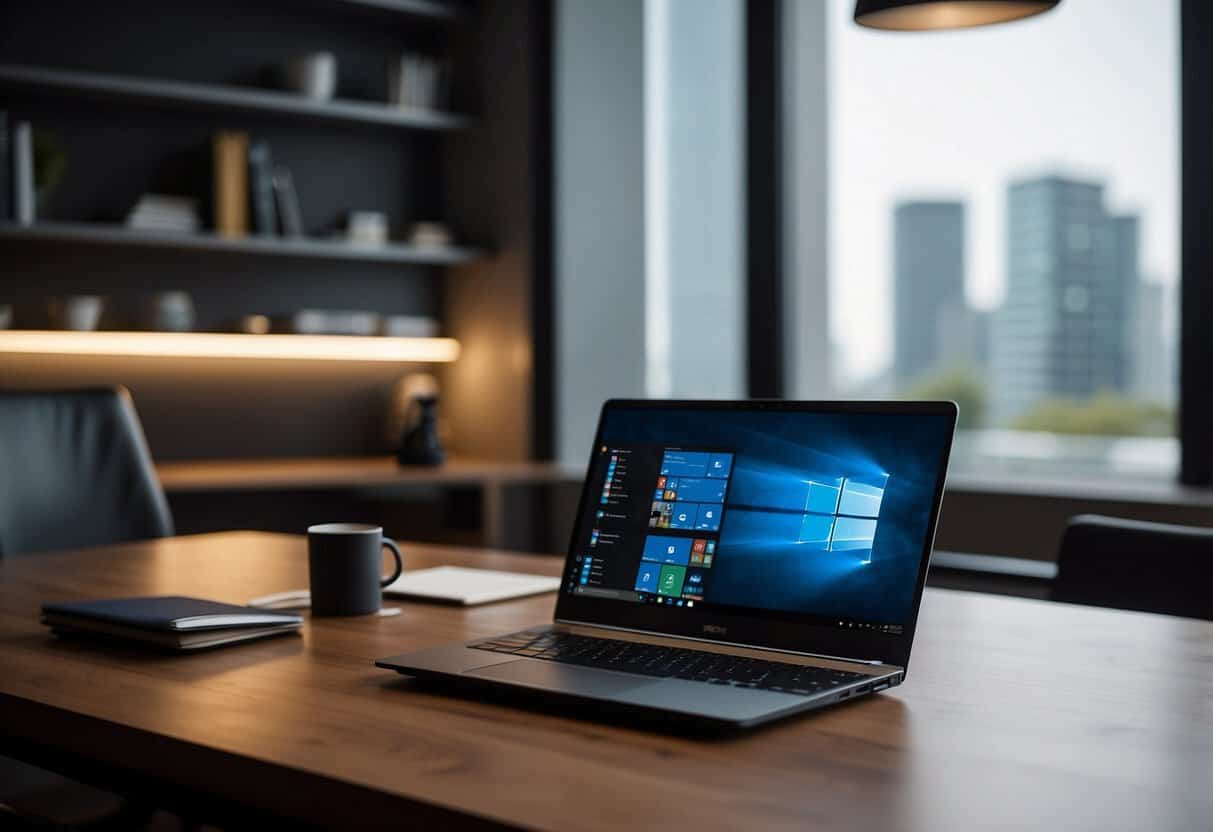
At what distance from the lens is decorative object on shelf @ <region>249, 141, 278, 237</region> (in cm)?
406

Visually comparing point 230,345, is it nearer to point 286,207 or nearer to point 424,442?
point 286,207

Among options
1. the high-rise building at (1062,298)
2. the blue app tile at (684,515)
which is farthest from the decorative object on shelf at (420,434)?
the blue app tile at (684,515)

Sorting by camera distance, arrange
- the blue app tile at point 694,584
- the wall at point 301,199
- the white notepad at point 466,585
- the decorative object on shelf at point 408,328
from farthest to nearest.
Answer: the decorative object on shelf at point 408,328
the wall at point 301,199
the white notepad at point 466,585
the blue app tile at point 694,584

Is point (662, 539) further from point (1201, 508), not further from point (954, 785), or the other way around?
point (1201, 508)

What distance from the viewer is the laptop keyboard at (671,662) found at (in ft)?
3.65

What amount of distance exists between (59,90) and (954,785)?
3.64 metres

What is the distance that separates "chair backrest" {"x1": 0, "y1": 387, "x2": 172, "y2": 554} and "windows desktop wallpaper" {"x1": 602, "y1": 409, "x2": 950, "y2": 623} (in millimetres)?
1567

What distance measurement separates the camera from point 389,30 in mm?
4617

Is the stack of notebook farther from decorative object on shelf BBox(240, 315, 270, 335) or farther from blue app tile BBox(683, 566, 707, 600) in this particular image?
decorative object on shelf BBox(240, 315, 270, 335)

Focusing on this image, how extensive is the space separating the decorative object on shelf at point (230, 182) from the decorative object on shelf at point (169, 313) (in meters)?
0.24

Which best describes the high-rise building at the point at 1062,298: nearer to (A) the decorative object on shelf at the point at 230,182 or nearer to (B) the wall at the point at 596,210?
(B) the wall at the point at 596,210

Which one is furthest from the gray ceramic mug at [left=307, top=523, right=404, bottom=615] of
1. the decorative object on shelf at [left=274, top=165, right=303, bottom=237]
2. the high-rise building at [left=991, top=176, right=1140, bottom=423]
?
the decorative object on shelf at [left=274, top=165, right=303, bottom=237]

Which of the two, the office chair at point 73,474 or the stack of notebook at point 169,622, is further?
the office chair at point 73,474

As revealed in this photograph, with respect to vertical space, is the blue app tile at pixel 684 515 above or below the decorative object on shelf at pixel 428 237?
below
